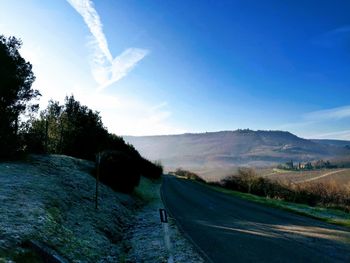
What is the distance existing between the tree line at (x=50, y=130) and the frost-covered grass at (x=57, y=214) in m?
1.96

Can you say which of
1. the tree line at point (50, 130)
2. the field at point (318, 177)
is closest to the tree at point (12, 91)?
the tree line at point (50, 130)

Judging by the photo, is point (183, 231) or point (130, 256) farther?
point (183, 231)

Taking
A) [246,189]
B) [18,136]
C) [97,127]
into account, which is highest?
[97,127]

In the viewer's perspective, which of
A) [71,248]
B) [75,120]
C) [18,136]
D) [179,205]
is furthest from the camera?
[75,120]

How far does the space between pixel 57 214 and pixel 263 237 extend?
23.1 ft

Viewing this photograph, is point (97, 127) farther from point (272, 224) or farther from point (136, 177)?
point (272, 224)

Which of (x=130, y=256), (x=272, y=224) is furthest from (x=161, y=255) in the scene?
(x=272, y=224)

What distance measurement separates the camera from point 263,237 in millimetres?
12000

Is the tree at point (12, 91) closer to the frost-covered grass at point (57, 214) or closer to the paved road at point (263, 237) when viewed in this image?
the frost-covered grass at point (57, 214)

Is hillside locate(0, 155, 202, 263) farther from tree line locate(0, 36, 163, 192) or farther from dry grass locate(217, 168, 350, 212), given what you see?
dry grass locate(217, 168, 350, 212)

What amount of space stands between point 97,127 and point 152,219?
19.3 m

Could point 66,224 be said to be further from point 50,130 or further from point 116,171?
point 50,130

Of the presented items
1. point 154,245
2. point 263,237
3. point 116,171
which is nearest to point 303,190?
point 116,171

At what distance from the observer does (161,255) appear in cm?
988
